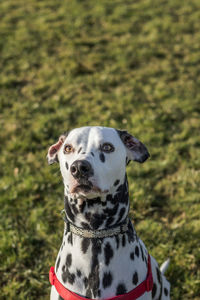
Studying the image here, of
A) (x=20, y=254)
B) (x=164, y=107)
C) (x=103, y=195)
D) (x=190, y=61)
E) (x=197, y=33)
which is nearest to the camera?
(x=103, y=195)

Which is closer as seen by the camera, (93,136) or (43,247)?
(93,136)

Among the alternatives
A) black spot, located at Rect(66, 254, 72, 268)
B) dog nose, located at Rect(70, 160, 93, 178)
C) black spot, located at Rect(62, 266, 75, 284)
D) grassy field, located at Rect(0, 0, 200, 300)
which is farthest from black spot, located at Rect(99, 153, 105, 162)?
grassy field, located at Rect(0, 0, 200, 300)

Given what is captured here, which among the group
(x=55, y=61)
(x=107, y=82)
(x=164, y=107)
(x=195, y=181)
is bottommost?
(x=195, y=181)

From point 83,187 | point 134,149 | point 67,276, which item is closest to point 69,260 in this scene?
point 67,276

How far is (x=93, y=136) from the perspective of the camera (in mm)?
2742

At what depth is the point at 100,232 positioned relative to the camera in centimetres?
274

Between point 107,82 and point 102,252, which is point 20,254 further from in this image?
point 107,82

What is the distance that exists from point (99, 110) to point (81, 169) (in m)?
4.44

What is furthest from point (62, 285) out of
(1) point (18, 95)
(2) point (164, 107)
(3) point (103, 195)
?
(1) point (18, 95)

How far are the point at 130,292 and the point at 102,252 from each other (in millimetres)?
379

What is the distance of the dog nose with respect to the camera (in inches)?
95.9

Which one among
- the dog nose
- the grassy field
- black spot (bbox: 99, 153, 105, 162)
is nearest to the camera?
the dog nose

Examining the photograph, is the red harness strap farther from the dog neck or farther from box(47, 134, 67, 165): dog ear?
box(47, 134, 67, 165): dog ear

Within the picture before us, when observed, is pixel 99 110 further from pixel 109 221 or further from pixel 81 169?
pixel 81 169
